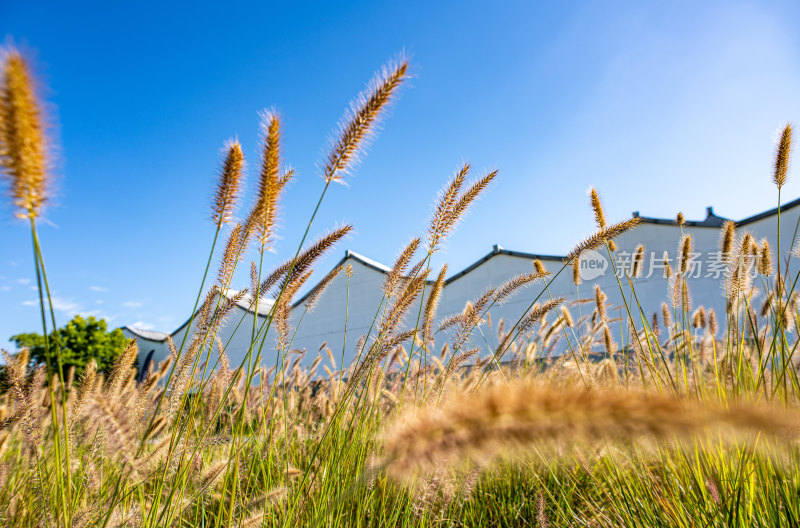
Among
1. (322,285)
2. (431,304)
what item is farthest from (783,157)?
(322,285)

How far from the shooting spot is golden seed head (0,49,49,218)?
943 mm

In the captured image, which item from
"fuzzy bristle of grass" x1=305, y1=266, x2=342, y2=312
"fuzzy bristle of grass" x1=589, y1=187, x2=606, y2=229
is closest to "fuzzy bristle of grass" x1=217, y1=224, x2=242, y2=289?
"fuzzy bristle of grass" x1=305, y1=266, x2=342, y2=312

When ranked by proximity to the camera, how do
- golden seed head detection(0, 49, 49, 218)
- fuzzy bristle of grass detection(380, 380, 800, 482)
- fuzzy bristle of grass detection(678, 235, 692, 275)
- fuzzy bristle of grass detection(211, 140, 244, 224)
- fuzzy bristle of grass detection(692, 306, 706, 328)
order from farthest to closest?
fuzzy bristle of grass detection(692, 306, 706, 328)
fuzzy bristle of grass detection(678, 235, 692, 275)
fuzzy bristle of grass detection(211, 140, 244, 224)
golden seed head detection(0, 49, 49, 218)
fuzzy bristle of grass detection(380, 380, 800, 482)

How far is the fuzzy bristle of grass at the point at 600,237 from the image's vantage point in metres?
2.06

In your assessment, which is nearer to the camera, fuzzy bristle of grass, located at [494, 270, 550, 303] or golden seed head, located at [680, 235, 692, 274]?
fuzzy bristle of grass, located at [494, 270, 550, 303]

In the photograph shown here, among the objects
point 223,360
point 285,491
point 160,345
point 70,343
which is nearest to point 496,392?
point 285,491

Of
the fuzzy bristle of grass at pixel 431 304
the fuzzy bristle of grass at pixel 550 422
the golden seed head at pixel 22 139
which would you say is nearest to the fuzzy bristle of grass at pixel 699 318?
the fuzzy bristle of grass at pixel 431 304

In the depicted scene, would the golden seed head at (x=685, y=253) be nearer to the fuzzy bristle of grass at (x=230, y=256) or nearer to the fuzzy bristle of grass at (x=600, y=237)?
the fuzzy bristle of grass at (x=600, y=237)

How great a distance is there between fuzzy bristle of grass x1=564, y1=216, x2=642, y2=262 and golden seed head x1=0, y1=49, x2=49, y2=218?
195cm

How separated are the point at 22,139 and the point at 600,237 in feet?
6.55

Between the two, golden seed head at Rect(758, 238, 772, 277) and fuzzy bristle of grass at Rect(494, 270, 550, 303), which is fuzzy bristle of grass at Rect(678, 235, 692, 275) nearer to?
golden seed head at Rect(758, 238, 772, 277)

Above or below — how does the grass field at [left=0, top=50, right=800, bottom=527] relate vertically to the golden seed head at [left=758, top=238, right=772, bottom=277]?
below

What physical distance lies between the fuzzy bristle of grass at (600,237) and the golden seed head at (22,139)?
1953 mm

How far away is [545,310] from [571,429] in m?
1.87
